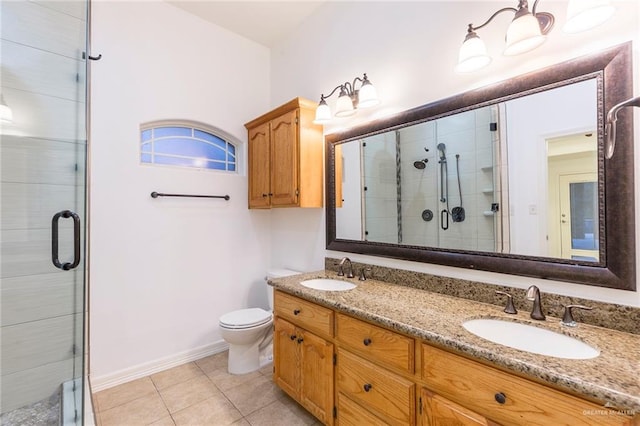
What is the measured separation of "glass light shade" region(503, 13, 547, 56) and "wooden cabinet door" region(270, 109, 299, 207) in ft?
4.94

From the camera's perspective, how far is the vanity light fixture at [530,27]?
3.56 feet

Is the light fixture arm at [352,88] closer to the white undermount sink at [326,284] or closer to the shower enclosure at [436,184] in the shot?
the shower enclosure at [436,184]

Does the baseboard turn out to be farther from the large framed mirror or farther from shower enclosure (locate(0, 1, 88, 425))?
the large framed mirror

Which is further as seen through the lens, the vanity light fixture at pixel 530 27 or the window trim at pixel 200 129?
the window trim at pixel 200 129

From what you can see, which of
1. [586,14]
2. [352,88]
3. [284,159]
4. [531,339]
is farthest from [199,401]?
[586,14]

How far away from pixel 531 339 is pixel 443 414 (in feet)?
1.58

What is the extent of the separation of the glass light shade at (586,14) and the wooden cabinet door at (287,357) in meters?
2.01

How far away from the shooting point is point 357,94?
2.11 meters

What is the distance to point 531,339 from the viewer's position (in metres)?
1.19

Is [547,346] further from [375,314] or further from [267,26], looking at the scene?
[267,26]

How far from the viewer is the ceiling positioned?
2.54 metres

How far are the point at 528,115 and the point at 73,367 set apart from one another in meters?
2.94

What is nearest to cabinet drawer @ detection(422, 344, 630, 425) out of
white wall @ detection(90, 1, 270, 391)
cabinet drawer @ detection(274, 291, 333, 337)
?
cabinet drawer @ detection(274, 291, 333, 337)

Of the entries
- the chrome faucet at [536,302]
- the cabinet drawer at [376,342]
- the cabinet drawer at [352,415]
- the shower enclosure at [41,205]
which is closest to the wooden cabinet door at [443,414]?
the cabinet drawer at [376,342]
